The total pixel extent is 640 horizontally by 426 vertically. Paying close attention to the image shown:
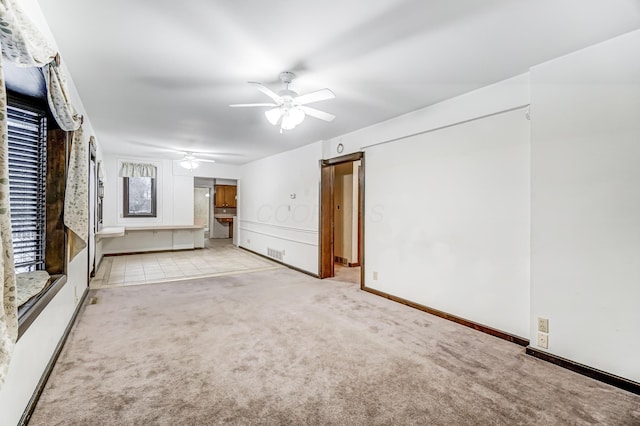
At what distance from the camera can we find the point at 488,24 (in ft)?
6.06

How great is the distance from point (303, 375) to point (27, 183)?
2257 millimetres

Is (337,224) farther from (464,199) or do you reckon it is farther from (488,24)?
(488,24)

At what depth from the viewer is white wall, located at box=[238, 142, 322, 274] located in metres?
5.11

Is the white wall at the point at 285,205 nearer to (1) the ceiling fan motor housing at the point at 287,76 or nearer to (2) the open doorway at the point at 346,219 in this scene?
(2) the open doorway at the point at 346,219

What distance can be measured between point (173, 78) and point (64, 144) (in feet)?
3.24

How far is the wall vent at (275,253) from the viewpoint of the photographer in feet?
19.7

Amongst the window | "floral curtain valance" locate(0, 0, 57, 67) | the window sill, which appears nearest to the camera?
"floral curtain valance" locate(0, 0, 57, 67)

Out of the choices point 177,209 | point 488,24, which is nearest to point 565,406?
point 488,24

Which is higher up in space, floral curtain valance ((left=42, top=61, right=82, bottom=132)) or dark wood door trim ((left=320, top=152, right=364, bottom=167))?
dark wood door trim ((left=320, top=152, right=364, bottom=167))

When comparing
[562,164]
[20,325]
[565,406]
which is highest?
[562,164]

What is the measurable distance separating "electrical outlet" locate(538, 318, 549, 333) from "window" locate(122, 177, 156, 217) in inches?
294

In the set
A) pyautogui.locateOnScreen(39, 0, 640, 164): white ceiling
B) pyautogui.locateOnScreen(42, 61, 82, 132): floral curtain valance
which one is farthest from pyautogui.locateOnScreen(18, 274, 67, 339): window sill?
pyautogui.locateOnScreen(39, 0, 640, 164): white ceiling

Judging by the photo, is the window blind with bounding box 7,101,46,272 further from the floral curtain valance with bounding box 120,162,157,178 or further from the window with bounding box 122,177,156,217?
the window with bounding box 122,177,156,217

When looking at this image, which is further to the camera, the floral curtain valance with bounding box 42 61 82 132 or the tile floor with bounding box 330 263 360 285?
the tile floor with bounding box 330 263 360 285
